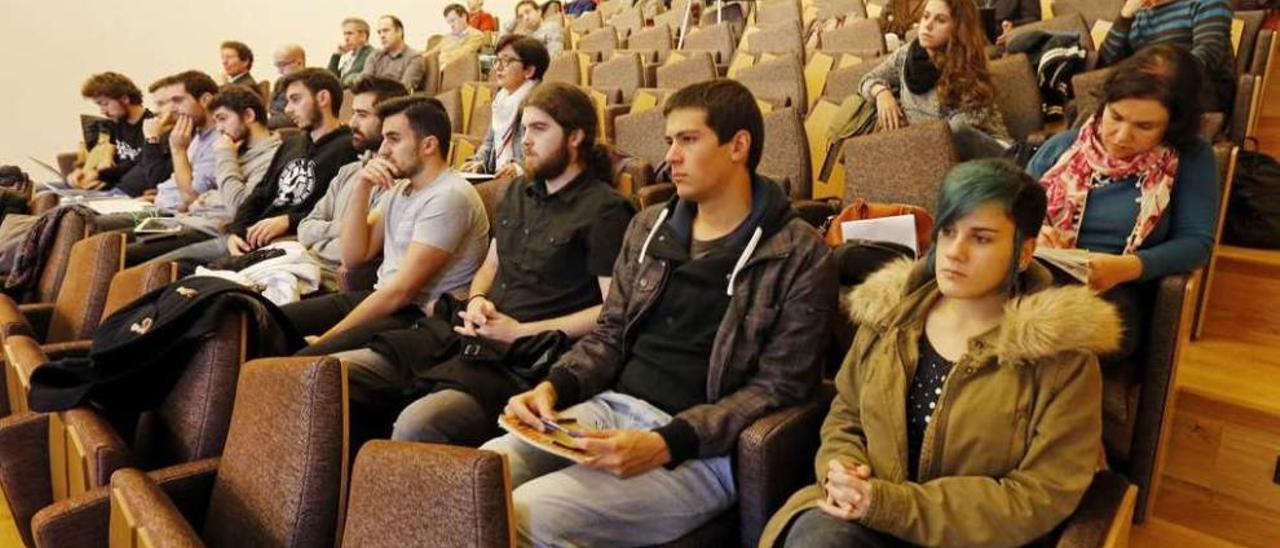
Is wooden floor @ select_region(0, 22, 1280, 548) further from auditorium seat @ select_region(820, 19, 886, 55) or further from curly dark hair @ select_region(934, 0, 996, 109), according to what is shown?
auditorium seat @ select_region(820, 19, 886, 55)

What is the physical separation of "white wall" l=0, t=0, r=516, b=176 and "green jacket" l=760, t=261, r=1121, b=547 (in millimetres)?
7262

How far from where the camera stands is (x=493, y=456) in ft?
2.93

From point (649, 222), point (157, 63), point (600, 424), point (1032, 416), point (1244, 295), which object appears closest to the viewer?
point (1032, 416)

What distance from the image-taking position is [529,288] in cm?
184

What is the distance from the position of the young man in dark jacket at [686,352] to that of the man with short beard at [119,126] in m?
3.35

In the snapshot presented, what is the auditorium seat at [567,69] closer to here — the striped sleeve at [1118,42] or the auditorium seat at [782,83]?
the auditorium seat at [782,83]

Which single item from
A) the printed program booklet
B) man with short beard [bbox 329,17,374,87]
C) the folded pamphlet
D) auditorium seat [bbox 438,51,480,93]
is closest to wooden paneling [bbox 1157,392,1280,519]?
the folded pamphlet

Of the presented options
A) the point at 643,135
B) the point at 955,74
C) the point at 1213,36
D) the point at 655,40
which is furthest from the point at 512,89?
the point at 655,40

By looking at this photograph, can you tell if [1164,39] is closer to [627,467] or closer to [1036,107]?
[1036,107]

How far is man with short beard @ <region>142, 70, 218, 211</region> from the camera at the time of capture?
3354mm

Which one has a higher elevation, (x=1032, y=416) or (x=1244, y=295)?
(x=1032, y=416)

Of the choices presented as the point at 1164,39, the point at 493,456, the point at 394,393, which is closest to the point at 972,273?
the point at 493,456

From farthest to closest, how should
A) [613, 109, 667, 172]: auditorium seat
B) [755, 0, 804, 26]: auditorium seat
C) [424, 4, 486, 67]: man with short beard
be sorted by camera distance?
1. [424, 4, 486, 67]: man with short beard
2. [755, 0, 804, 26]: auditorium seat
3. [613, 109, 667, 172]: auditorium seat

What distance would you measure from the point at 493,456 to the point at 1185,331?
1347mm
